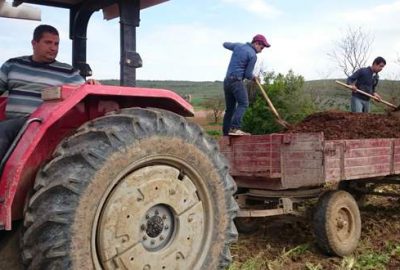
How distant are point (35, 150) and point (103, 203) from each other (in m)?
0.57

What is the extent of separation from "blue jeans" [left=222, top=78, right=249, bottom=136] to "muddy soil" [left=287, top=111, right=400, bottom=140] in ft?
2.38

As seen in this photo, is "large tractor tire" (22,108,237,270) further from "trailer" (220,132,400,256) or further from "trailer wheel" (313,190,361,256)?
"trailer wheel" (313,190,361,256)

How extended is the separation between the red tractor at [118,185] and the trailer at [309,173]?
6.49 feet

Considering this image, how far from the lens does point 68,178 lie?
247 cm

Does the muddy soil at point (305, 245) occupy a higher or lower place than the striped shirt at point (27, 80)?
lower

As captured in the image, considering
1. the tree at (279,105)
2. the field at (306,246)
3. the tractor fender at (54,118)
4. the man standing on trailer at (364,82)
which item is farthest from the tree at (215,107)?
the tractor fender at (54,118)

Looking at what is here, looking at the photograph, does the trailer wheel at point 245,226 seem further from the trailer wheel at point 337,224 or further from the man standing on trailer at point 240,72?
the man standing on trailer at point 240,72

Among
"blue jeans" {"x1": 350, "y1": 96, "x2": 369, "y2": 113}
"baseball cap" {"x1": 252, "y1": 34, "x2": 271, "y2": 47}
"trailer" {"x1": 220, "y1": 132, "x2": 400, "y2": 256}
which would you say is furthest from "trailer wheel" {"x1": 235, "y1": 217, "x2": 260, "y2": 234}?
"blue jeans" {"x1": 350, "y1": 96, "x2": 369, "y2": 113}

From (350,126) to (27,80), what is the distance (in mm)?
4838

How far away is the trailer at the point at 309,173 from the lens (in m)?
5.02

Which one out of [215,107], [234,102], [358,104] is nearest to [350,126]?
[234,102]

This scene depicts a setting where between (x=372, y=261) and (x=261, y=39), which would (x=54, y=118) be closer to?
(x=372, y=261)

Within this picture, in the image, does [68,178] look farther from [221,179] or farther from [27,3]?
[27,3]

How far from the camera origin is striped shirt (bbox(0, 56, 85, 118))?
3.26m
